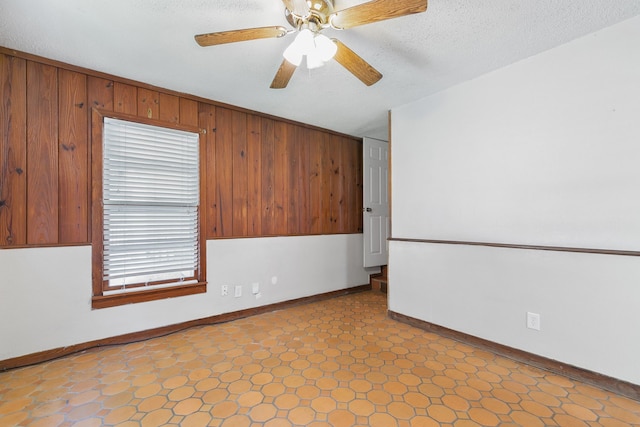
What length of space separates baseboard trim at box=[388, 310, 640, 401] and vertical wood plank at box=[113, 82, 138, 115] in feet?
11.1

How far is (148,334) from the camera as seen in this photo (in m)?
2.65

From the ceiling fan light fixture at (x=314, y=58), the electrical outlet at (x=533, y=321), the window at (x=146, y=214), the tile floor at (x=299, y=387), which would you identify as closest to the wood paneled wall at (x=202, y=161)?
the window at (x=146, y=214)

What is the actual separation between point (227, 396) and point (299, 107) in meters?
2.73

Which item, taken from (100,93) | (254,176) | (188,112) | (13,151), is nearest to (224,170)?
(254,176)

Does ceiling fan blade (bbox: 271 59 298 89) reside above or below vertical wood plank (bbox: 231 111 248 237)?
above

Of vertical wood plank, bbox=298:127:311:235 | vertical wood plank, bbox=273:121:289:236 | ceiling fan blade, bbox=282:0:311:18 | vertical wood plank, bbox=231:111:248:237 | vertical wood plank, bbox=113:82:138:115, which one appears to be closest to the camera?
ceiling fan blade, bbox=282:0:311:18

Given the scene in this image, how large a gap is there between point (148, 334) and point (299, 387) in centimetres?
162

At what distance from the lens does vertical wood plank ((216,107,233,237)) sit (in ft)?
10.2

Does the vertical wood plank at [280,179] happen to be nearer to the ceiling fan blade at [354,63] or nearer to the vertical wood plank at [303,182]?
the vertical wood plank at [303,182]

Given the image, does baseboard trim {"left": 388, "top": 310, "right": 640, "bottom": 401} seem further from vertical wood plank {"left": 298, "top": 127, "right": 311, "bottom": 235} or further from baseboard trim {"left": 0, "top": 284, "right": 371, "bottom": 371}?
vertical wood plank {"left": 298, "top": 127, "right": 311, "bottom": 235}

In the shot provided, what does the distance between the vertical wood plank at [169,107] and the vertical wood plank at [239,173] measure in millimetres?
570

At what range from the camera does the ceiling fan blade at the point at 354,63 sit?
1.75 metres

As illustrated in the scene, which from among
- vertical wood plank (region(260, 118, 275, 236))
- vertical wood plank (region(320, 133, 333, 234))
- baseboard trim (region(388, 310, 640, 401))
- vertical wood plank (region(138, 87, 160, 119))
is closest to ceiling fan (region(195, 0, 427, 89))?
vertical wood plank (region(138, 87, 160, 119))

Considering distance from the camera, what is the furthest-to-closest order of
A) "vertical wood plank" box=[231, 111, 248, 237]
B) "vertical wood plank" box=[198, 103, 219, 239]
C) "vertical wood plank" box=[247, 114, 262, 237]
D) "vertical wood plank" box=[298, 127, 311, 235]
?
"vertical wood plank" box=[298, 127, 311, 235], "vertical wood plank" box=[247, 114, 262, 237], "vertical wood plank" box=[231, 111, 248, 237], "vertical wood plank" box=[198, 103, 219, 239]
